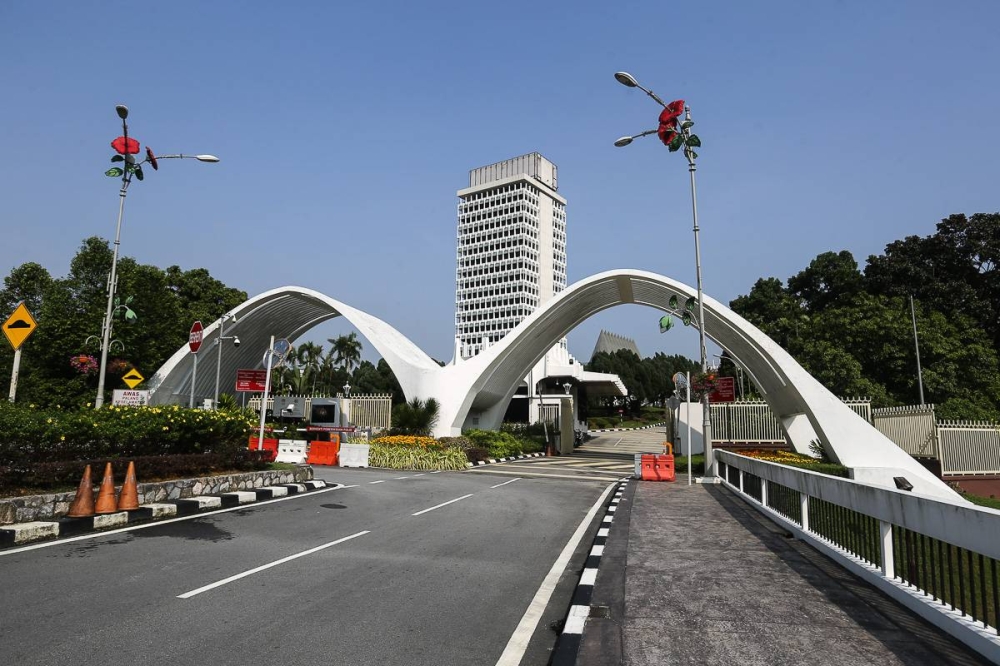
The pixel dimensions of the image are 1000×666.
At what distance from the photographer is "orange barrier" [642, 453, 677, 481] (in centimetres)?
1906

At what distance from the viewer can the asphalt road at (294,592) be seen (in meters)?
4.18

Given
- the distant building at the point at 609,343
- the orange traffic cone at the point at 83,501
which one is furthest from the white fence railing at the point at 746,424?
the distant building at the point at 609,343

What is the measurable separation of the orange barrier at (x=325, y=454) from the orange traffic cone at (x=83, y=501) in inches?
626

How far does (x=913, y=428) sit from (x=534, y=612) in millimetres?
26167

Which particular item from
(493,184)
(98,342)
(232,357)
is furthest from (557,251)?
(98,342)

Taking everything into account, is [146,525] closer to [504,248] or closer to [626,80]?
[626,80]

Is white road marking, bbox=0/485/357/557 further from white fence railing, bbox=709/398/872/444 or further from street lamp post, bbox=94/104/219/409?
white fence railing, bbox=709/398/872/444

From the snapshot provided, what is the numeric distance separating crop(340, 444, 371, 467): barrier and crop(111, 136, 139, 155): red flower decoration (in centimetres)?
1298

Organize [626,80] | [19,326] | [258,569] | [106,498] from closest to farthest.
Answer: [258,569]
[106,498]
[19,326]
[626,80]

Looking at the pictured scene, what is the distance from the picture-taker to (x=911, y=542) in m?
5.22

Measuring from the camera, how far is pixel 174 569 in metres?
6.43

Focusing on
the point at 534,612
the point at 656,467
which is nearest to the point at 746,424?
the point at 656,467

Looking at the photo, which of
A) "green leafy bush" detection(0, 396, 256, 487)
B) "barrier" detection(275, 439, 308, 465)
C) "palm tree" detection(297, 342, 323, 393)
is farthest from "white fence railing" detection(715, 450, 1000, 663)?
"palm tree" detection(297, 342, 323, 393)

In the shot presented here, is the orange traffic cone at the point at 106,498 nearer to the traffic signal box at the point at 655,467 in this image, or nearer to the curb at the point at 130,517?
the curb at the point at 130,517
